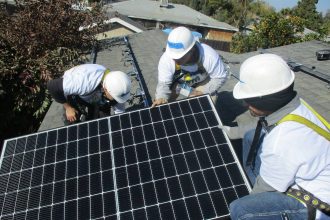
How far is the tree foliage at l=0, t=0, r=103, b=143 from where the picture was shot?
1225 centimetres

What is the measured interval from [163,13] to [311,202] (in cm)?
3358

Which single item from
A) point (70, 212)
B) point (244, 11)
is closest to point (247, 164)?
point (70, 212)

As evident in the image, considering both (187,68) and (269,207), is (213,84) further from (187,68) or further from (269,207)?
(269,207)

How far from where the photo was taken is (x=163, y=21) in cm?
3362

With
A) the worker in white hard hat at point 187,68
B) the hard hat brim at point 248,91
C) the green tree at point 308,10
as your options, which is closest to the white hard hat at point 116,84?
the worker in white hard hat at point 187,68

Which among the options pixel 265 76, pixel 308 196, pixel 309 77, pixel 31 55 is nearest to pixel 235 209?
pixel 308 196

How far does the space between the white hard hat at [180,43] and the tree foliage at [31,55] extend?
654 cm

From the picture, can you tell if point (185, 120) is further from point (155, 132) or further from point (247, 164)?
point (247, 164)

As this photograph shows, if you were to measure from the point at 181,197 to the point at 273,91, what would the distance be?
1924 millimetres

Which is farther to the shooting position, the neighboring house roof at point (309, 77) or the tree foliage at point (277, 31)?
the tree foliage at point (277, 31)

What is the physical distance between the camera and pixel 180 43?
21.9ft

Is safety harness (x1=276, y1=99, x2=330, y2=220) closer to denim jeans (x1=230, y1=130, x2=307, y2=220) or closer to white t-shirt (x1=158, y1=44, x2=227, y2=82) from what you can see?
denim jeans (x1=230, y1=130, x2=307, y2=220)

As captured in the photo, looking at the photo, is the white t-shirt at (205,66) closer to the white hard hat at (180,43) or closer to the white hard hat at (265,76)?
the white hard hat at (180,43)

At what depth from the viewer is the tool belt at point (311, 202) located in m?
3.88
